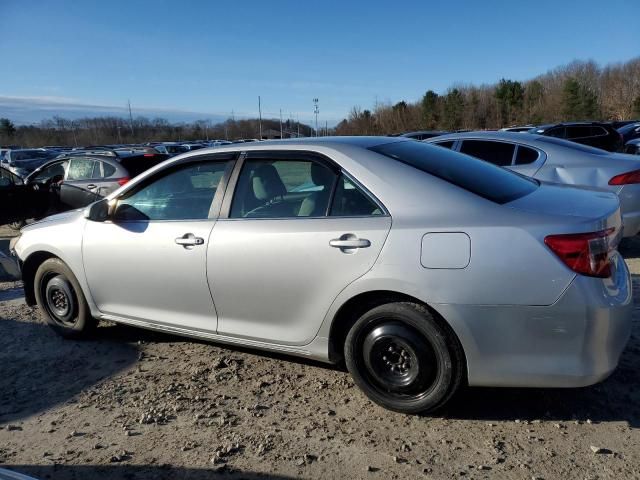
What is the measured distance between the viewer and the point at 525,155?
6.77m

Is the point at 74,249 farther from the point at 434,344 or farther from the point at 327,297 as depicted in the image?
the point at 434,344

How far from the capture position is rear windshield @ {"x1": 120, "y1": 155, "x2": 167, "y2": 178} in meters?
10.5

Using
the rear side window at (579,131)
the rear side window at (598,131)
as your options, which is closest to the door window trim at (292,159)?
the rear side window at (598,131)

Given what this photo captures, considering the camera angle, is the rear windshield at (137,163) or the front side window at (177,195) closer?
the front side window at (177,195)

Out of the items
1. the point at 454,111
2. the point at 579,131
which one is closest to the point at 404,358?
the point at 579,131

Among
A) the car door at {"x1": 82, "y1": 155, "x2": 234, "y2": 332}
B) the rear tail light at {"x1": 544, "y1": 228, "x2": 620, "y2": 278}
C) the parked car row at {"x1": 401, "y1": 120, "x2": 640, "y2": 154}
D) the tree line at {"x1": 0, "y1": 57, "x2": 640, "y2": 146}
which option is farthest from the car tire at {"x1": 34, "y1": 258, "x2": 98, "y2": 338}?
the tree line at {"x1": 0, "y1": 57, "x2": 640, "y2": 146}

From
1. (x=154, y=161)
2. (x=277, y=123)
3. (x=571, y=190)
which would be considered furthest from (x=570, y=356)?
(x=277, y=123)

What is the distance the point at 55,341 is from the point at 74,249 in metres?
0.90

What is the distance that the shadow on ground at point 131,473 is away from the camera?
105 inches

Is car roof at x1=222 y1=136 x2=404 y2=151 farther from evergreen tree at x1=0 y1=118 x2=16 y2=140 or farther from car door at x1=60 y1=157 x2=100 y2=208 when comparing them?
evergreen tree at x1=0 y1=118 x2=16 y2=140

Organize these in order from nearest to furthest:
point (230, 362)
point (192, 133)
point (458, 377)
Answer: point (458, 377) → point (230, 362) → point (192, 133)

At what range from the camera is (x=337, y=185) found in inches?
130

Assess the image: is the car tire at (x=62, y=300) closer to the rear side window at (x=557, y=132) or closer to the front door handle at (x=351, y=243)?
the front door handle at (x=351, y=243)

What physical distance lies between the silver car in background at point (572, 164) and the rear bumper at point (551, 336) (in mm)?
3636
